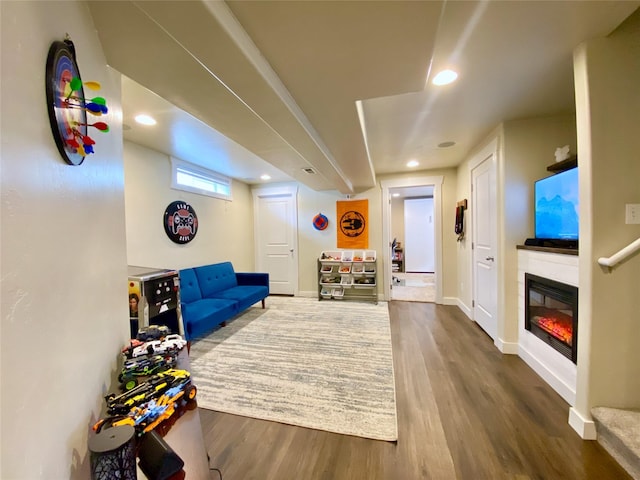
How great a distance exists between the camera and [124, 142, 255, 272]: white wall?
115 inches

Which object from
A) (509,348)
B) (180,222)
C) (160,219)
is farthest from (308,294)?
(509,348)

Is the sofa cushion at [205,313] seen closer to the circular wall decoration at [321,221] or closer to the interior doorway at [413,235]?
the circular wall decoration at [321,221]

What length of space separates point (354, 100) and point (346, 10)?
69 cm

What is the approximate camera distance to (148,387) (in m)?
0.97

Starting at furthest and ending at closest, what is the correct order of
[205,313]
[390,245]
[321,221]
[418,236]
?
[418,236] → [321,221] → [390,245] → [205,313]

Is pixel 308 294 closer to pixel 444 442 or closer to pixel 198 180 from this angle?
pixel 198 180

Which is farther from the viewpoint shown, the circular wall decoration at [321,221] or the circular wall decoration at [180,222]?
the circular wall decoration at [321,221]

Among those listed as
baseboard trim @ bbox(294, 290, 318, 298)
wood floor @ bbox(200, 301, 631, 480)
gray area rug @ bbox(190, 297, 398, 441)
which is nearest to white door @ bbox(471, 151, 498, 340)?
wood floor @ bbox(200, 301, 631, 480)

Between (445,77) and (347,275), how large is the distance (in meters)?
3.66

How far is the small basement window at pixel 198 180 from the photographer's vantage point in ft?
11.6

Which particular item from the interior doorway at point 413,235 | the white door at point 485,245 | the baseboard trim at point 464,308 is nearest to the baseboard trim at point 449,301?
the baseboard trim at point 464,308

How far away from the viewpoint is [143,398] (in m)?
0.92

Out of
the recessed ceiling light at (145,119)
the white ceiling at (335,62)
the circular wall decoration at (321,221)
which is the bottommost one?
the circular wall decoration at (321,221)

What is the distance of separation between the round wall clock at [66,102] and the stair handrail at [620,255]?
2.57 m
